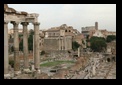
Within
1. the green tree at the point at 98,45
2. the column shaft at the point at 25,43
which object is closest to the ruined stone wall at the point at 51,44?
the green tree at the point at 98,45

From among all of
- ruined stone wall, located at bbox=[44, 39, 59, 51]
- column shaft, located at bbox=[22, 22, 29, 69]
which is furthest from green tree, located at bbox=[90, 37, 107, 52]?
column shaft, located at bbox=[22, 22, 29, 69]

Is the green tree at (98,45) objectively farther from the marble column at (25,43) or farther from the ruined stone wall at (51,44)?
the marble column at (25,43)

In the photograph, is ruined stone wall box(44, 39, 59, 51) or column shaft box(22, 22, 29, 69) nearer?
column shaft box(22, 22, 29, 69)

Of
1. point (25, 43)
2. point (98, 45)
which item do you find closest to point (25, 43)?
point (25, 43)

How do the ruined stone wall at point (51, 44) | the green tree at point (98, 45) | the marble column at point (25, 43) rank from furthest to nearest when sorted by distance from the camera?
the green tree at point (98, 45)
the ruined stone wall at point (51, 44)
the marble column at point (25, 43)

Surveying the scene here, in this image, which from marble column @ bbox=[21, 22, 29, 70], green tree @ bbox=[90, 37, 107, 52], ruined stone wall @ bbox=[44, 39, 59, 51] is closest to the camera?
marble column @ bbox=[21, 22, 29, 70]

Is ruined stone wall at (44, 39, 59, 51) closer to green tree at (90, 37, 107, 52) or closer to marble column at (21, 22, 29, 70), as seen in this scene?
green tree at (90, 37, 107, 52)

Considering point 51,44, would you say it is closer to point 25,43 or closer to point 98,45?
point 98,45

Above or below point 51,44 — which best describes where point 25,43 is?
above
